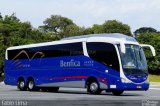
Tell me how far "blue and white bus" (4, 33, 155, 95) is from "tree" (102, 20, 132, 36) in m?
68.3

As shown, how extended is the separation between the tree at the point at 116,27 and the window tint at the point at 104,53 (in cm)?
7216

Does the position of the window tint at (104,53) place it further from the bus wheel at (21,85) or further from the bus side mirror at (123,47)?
the bus wheel at (21,85)

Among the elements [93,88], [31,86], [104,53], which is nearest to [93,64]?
[104,53]

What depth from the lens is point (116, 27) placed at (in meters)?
105

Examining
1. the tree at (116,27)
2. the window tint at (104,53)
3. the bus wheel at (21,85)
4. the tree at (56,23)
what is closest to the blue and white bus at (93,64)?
the window tint at (104,53)

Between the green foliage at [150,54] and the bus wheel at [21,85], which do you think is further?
the green foliage at [150,54]

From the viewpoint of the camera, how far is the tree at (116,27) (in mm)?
102938

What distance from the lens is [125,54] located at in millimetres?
28906

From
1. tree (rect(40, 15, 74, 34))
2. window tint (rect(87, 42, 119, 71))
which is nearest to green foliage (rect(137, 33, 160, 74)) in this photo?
tree (rect(40, 15, 74, 34))

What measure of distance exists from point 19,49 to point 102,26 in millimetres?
68305

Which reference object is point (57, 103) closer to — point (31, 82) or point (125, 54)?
point (125, 54)

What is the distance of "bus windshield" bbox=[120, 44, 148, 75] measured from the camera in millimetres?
28703

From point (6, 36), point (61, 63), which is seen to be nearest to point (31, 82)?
point (61, 63)

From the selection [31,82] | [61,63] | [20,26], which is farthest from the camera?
[20,26]
